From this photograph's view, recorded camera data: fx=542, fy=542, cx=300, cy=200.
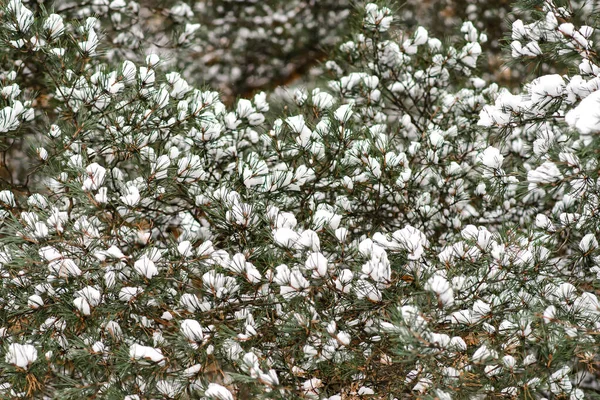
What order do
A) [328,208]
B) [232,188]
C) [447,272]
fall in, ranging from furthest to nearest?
[328,208] → [232,188] → [447,272]

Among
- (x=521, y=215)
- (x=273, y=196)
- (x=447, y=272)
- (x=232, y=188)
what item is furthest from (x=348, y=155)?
(x=521, y=215)

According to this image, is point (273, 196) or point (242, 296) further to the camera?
point (273, 196)

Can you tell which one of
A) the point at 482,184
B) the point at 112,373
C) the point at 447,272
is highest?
the point at 112,373

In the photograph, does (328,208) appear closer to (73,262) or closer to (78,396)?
(73,262)

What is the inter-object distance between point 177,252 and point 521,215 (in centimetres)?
187

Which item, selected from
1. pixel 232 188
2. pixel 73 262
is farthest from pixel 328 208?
pixel 73 262

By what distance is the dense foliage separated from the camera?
5.78 ft

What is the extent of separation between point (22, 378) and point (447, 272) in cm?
150

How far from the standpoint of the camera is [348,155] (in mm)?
2453

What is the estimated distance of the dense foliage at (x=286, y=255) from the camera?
1.76 m

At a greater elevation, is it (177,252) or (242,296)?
(177,252)

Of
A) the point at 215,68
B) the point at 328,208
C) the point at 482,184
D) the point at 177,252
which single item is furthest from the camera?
the point at 215,68

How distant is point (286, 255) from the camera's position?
1.91 metres

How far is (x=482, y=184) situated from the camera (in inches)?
110
